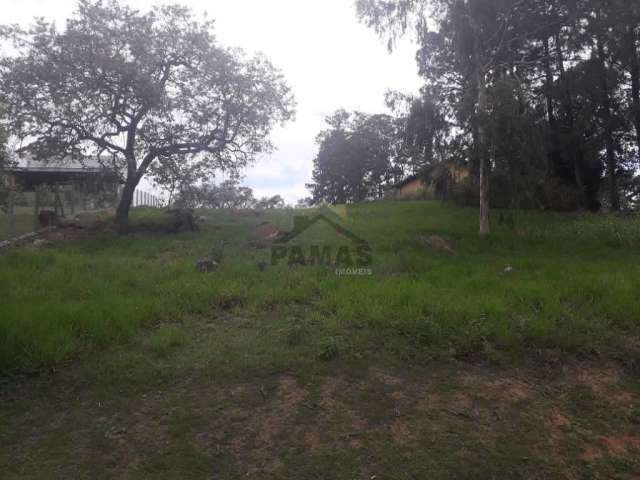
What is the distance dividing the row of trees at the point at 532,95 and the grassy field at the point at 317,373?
5.14 metres

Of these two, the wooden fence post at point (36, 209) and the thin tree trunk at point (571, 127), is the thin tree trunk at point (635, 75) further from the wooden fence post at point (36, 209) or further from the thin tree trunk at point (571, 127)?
the wooden fence post at point (36, 209)

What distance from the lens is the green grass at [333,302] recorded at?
497 centimetres

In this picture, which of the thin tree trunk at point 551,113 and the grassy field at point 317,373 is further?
the thin tree trunk at point 551,113

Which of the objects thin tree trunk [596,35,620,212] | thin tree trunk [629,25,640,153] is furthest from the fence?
thin tree trunk [629,25,640,153]

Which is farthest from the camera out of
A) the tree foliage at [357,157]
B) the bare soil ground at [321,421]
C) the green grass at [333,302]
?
the tree foliage at [357,157]

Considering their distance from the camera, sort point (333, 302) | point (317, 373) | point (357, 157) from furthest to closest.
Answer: point (357, 157) < point (333, 302) < point (317, 373)

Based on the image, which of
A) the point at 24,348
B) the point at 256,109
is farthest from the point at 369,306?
the point at 256,109

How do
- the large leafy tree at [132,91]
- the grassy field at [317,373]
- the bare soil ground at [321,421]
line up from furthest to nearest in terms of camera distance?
the large leafy tree at [132,91] < the grassy field at [317,373] < the bare soil ground at [321,421]

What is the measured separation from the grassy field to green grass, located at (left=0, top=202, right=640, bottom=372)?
35 millimetres

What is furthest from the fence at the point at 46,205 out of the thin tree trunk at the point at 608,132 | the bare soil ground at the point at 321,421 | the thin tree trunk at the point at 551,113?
the thin tree trunk at the point at 608,132

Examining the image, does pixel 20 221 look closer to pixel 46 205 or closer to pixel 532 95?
pixel 46 205

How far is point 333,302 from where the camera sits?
635 centimetres

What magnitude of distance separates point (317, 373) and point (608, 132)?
18.6 meters

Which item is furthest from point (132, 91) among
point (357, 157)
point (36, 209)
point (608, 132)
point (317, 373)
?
point (357, 157)
